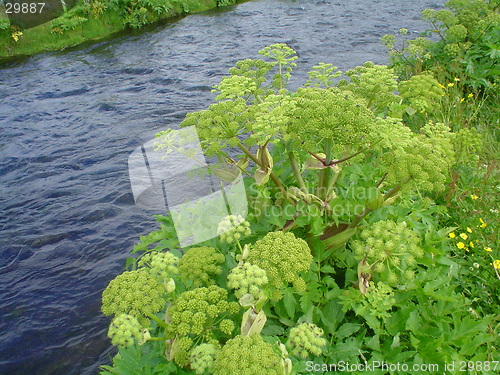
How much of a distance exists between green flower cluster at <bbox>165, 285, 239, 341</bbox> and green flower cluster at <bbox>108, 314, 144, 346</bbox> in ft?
0.62

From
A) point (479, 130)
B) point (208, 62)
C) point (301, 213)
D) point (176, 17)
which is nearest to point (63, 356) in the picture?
point (301, 213)

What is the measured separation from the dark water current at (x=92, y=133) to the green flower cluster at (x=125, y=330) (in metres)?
3.08

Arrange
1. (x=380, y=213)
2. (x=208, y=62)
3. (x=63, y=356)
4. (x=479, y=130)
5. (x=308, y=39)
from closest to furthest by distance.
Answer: (x=380, y=213), (x=63, y=356), (x=479, y=130), (x=208, y=62), (x=308, y=39)

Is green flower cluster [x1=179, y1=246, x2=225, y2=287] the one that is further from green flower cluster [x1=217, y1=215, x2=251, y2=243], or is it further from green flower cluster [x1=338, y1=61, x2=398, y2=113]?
green flower cluster [x1=338, y1=61, x2=398, y2=113]

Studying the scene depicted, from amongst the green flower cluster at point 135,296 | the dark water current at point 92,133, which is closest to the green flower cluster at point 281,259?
the green flower cluster at point 135,296

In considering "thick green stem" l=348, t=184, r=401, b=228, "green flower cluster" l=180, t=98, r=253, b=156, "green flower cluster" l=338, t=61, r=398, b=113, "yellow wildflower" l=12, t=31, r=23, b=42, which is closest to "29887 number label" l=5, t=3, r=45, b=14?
"yellow wildflower" l=12, t=31, r=23, b=42

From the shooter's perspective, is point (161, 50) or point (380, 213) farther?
point (161, 50)

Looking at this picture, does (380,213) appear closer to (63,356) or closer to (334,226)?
(334,226)

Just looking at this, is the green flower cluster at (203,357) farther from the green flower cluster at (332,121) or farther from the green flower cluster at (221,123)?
the green flower cluster at (332,121)

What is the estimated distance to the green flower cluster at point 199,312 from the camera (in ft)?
7.37

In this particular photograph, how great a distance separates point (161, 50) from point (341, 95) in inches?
491

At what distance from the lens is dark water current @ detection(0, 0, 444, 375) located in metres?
5.45

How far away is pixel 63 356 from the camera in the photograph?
4.91 m

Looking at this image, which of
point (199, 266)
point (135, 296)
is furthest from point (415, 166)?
point (135, 296)
